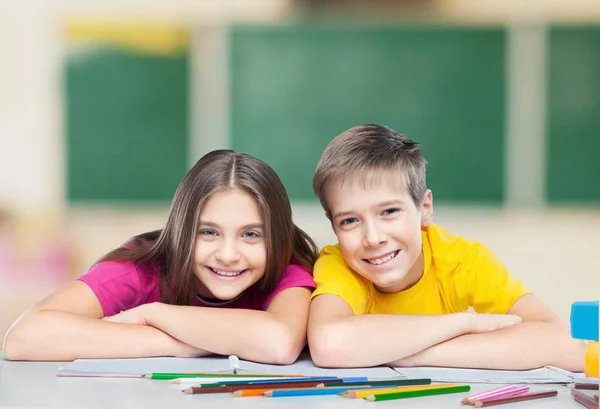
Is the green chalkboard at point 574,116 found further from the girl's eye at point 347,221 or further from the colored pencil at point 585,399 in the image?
the colored pencil at point 585,399

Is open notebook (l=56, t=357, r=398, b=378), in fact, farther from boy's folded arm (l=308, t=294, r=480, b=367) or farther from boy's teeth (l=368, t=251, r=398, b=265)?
boy's teeth (l=368, t=251, r=398, b=265)

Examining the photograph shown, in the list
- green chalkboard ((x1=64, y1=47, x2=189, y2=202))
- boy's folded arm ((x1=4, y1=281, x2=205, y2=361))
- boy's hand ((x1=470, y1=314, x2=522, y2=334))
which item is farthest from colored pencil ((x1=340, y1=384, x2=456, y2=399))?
green chalkboard ((x1=64, y1=47, x2=189, y2=202))

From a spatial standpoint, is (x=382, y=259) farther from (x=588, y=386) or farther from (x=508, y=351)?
(x=588, y=386)

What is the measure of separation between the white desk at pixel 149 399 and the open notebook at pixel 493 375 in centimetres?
4

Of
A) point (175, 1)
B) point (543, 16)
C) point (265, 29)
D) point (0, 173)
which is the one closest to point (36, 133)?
point (0, 173)

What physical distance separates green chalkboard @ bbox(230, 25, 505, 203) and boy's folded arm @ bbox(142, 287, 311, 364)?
3.23m

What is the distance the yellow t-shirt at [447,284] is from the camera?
1727 millimetres

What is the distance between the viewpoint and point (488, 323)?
5.01 ft

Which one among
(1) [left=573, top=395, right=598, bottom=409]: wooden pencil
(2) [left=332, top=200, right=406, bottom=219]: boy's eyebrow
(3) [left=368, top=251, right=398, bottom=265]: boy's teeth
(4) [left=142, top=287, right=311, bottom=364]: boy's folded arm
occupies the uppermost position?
(2) [left=332, top=200, right=406, bottom=219]: boy's eyebrow

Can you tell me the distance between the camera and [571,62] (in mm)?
4824

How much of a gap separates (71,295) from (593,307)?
100 centimetres

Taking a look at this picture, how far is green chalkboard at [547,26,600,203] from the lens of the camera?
189 inches

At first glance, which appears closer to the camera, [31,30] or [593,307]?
[593,307]

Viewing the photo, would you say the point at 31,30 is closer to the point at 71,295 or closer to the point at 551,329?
the point at 71,295
